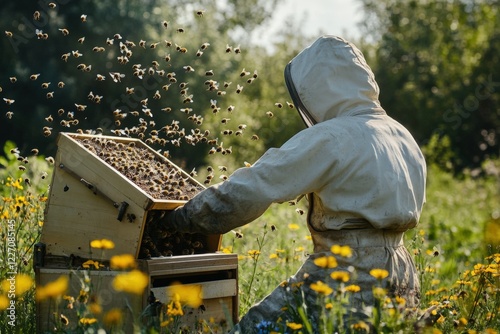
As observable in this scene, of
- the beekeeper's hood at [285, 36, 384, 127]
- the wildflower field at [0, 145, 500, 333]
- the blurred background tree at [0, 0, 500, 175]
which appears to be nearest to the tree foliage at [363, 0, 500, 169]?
the blurred background tree at [0, 0, 500, 175]

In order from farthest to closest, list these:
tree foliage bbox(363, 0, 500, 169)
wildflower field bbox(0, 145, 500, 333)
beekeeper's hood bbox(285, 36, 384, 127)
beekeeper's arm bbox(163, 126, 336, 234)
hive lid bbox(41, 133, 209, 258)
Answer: tree foliage bbox(363, 0, 500, 169)
beekeeper's hood bbox(285, 36, 384, 127)
hive lid bbox(41, 133, 209, 258)
beekeeper's arm bbox(163, 126, 336, 234)
wildflower field bbox(0, 145, 500, 333)

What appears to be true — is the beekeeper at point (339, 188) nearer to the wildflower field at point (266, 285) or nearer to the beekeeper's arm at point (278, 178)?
the beekeeper's arm at point (278, 178)

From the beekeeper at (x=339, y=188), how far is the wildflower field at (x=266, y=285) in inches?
5.0

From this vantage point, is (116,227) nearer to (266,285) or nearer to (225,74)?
(266,285)

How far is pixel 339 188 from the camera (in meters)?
3.55

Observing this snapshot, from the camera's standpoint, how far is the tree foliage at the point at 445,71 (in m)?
20.4

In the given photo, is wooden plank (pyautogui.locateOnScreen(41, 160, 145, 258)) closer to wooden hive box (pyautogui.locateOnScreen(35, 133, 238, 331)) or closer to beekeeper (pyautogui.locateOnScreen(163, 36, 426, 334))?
wooden hive box (pyautogui.locateOnScreen(35, 133, 238, 331))

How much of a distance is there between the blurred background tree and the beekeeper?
8.01 metres

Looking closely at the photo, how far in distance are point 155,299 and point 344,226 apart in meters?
0.98

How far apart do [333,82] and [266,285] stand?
2.26 meters

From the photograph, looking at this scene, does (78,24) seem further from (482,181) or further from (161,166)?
(161,166)

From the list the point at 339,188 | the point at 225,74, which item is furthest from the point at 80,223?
the point at 225,74

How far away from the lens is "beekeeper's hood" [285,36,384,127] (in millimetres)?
3807

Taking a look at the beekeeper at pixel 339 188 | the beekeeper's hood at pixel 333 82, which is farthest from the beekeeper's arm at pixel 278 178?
the beekeeper's hood at pixel 333 82
